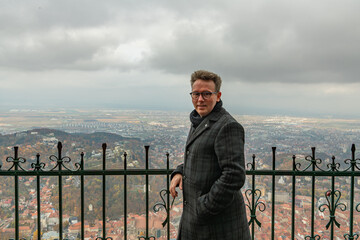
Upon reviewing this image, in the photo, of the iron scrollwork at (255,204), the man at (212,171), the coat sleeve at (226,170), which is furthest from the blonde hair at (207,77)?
the iron scrollwork at (255,204)

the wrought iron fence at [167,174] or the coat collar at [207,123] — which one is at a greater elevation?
the coat collar at [207,123]

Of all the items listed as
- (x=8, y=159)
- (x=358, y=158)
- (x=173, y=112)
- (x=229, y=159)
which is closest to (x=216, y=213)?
(x=229, y=159)

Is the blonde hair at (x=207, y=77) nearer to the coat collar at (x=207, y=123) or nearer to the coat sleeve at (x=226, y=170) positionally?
the coat collar at (x=207, y=123)

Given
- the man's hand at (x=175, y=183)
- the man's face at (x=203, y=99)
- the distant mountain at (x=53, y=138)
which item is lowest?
the man's hand at (x=175, y=183)

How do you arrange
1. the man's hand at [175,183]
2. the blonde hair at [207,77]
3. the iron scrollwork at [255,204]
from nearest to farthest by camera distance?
the blonde hair at [207,77] → the man's hand at [175,183] → the iron scrollwork at [255,204]

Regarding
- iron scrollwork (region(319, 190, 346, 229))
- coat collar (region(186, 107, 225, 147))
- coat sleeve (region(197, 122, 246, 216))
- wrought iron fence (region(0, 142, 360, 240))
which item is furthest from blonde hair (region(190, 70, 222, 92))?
iron scrollwork (region(319, 190, 346, 229))

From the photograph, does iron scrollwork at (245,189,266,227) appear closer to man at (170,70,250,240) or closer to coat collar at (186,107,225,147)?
man at (170,70,250,240)

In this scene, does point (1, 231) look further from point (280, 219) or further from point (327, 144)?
point (327, 144)
